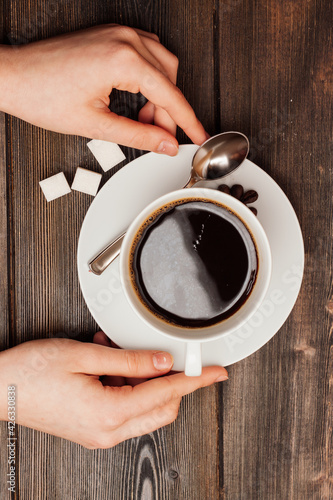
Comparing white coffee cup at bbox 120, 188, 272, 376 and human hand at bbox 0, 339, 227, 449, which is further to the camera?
human hand at bbox 0, 339, 227, 449

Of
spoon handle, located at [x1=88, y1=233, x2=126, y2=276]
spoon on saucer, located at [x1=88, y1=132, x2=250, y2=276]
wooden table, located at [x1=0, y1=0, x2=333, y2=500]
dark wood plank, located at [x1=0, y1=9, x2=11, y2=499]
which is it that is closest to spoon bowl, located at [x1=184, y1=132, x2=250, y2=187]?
spoon on saucer, located at [x1=88, y1=132, x2=250, y2=276]

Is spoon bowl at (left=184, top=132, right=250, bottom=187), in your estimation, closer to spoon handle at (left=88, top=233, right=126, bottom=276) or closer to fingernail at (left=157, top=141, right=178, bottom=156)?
fingernail at (left=157, top=141, right=178, bottom=156)

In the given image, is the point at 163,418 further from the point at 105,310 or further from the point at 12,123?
the point at 12,123

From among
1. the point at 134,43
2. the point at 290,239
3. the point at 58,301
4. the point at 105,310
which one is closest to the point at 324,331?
the point at 290,239

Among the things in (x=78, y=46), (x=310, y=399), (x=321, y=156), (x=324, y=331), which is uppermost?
(x=78, y=46)

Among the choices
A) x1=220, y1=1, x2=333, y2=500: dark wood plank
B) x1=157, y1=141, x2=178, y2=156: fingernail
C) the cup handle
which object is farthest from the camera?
x1=220, y1=1, x2=333, y2=500: dark wood plank

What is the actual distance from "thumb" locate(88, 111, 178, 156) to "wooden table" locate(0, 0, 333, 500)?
12 cm

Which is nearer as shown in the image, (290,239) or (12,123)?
(290,239)

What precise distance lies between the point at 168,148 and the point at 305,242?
408 mm

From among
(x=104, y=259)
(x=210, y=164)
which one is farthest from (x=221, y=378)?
(x=210, y=164)

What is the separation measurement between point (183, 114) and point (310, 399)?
2.44 feet

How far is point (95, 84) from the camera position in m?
0.88

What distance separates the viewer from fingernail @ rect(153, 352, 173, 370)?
0.92 meters

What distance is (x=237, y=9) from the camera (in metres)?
1.02
